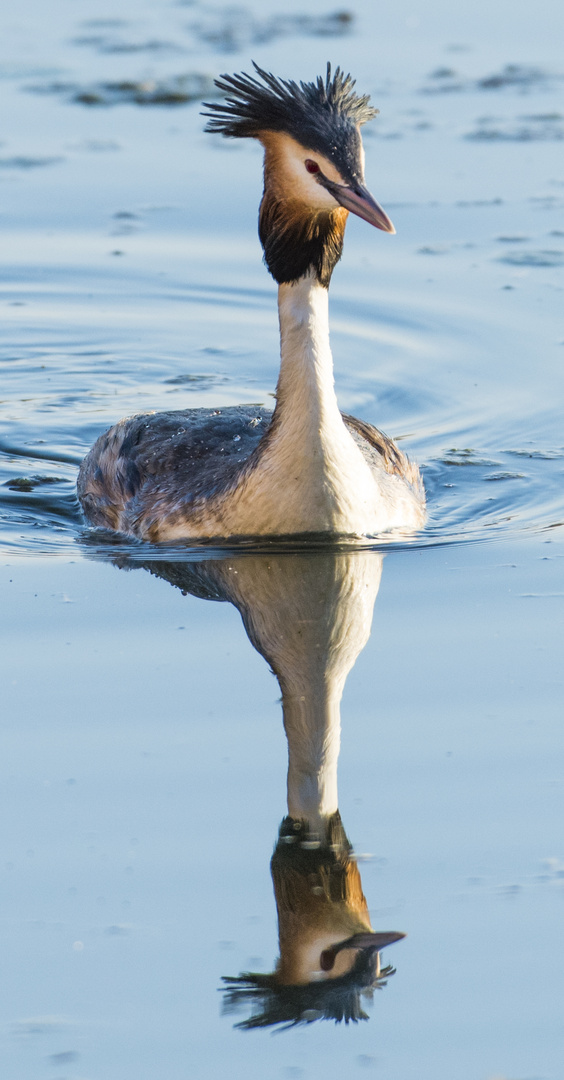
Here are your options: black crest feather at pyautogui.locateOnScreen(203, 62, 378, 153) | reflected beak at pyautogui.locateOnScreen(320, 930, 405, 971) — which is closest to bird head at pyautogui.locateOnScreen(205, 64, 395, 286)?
black crest feather at pyautogui.locateOnScreen(203, 62, 378, 153)

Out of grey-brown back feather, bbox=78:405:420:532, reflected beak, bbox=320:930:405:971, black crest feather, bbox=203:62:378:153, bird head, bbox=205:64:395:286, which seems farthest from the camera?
grey-brown back feather, bbox=78:405:420:532

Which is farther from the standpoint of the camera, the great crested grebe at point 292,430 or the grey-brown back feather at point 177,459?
the grey-brown back feather at point 177,459

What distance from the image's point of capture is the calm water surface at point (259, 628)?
16.5ft

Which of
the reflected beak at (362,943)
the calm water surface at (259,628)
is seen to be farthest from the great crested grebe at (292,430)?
the reflected beak at (362,943)

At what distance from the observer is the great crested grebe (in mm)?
7867

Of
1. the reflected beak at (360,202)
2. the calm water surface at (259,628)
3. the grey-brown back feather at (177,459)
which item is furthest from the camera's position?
the grey-brown back feather at (177,459)

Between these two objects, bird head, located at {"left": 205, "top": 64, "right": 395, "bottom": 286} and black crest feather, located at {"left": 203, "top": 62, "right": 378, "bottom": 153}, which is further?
black crest feather, located at {"left": 203, "top": 62, "right": 378, "bottom": 153}

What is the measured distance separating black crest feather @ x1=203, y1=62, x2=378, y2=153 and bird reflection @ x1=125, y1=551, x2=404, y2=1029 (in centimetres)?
222

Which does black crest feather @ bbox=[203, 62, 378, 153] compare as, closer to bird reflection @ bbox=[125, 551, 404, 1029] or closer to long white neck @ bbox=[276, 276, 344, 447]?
long white neck @ bbox=[276, 276, 344, 447]

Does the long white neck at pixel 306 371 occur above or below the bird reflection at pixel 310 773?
above

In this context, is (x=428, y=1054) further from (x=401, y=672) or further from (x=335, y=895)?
(x=401, y=672)

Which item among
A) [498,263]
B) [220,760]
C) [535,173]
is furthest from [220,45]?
[220,760]

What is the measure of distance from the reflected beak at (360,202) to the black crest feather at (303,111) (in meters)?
0.22

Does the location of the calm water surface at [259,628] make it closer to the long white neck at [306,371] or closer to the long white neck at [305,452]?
the long white neck at [305,452]
